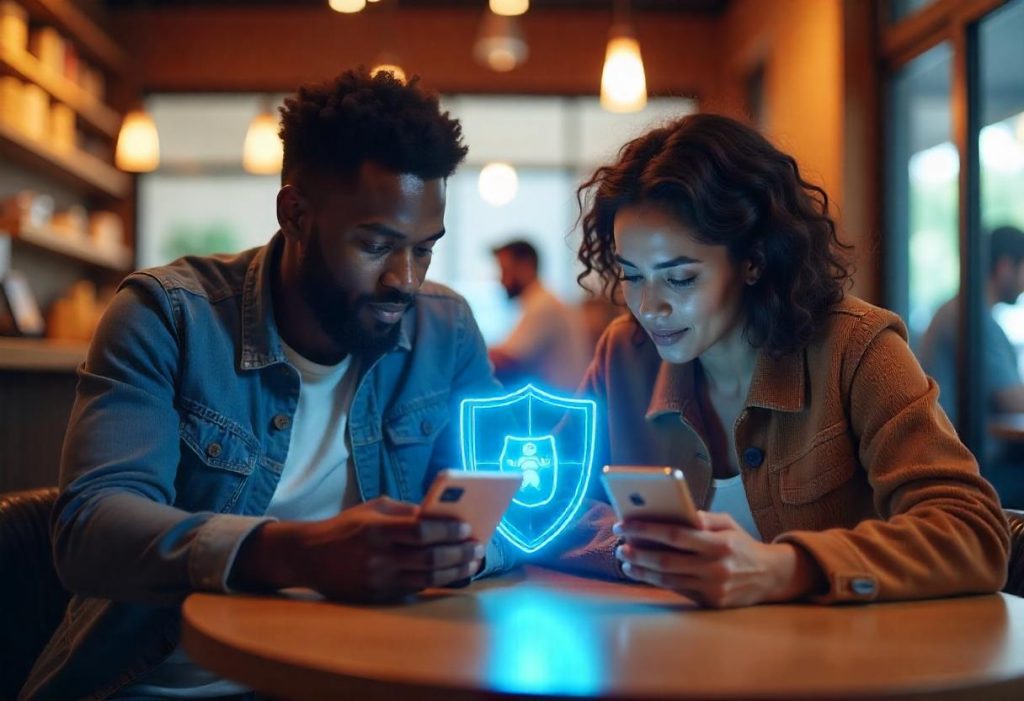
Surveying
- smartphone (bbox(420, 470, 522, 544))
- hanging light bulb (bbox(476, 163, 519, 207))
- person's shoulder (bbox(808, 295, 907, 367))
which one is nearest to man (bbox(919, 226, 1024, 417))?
person's shoulder (bbox(808, 295, 907, 367))

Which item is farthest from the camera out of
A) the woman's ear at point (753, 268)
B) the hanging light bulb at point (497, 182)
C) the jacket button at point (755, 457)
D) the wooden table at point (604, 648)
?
the hanging light bulb at point (497, 182)

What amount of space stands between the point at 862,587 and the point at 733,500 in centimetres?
46

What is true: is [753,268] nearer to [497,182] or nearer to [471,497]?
[471,497]

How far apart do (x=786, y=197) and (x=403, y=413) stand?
72cm

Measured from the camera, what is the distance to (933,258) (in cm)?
470

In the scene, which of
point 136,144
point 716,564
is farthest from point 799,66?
point 716,564

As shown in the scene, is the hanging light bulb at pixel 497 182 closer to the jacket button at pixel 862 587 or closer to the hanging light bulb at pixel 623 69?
the hanging light bulb at pixel 623 69

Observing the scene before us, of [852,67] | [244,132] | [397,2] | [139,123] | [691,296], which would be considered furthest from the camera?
[244,132]

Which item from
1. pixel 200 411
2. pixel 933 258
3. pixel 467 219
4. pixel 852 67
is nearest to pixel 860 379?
pixel 200 411

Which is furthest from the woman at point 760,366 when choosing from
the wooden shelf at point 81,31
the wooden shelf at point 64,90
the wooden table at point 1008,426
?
the wooden shelf at point 81,31

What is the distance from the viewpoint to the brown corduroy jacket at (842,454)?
52.6 inches

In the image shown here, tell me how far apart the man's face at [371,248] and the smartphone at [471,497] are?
1.75ft

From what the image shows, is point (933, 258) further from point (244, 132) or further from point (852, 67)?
point (244, 132)

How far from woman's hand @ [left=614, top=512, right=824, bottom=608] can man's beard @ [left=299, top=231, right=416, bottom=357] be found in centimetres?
60
